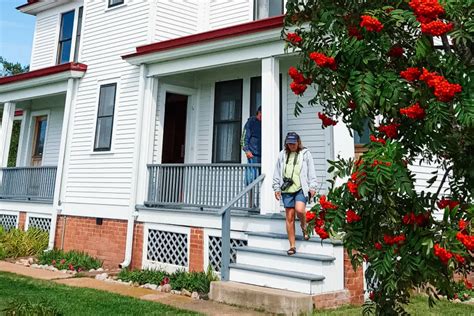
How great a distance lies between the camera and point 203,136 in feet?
32.6

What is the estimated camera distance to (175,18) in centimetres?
1065

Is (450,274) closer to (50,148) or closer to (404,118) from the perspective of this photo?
(404,118)

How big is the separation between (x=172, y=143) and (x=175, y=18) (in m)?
3.09

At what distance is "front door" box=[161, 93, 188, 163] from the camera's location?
10.4 meters

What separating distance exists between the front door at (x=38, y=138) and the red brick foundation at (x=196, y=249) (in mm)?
8547

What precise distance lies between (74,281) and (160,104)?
13.4 ft

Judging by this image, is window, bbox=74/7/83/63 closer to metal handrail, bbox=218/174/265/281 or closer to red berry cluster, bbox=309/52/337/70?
metal handrail, bbox=218/174/265/281

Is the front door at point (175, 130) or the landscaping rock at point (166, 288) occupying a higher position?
the front door at point (175, 130)

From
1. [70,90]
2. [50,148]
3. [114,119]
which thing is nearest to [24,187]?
[50,148]

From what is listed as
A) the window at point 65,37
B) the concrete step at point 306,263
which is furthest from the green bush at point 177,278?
the window at point 65,37

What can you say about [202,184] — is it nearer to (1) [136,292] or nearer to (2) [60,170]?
(1) [136,292]

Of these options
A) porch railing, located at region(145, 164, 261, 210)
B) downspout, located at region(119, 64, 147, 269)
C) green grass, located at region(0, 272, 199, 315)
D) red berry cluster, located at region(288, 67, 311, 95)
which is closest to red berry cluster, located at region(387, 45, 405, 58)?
red berry cluster, located at region(288, 67, 311, 95)

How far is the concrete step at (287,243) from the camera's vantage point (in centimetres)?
609

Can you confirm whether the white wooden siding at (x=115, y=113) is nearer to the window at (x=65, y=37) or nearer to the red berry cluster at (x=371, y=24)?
the window at (x=65, y=37)
